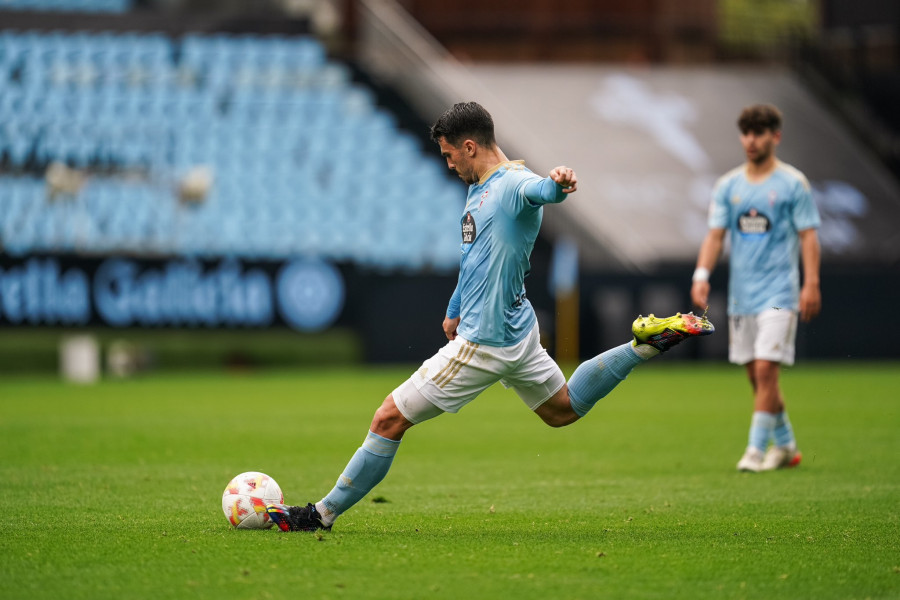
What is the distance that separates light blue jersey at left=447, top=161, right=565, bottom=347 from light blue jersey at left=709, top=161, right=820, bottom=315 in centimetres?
325

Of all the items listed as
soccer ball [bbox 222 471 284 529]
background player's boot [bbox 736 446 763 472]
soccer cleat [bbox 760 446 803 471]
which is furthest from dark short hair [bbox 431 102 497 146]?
soccer cleat [bbox 760 446 803 471]

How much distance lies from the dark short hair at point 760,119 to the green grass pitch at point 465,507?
7.61 feet

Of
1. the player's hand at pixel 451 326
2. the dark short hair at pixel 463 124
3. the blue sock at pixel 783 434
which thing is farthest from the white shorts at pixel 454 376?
the blue sock at pixel 783 434

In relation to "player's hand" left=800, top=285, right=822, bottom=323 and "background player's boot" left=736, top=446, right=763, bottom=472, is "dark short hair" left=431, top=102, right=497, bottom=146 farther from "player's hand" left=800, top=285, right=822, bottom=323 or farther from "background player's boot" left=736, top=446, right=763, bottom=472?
"background player's boot" left=736, top=446, right=763, bottom=472

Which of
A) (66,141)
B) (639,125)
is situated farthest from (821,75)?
(66,141)

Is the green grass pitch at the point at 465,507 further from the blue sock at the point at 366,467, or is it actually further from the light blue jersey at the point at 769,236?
the light blue jersey at the point at 769,236

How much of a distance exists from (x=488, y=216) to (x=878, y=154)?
26.1m

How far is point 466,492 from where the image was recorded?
26.1ft

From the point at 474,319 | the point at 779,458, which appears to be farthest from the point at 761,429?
the point at 474,319

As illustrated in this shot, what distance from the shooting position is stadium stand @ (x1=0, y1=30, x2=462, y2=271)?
23406mm

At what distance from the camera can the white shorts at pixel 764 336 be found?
8766mm

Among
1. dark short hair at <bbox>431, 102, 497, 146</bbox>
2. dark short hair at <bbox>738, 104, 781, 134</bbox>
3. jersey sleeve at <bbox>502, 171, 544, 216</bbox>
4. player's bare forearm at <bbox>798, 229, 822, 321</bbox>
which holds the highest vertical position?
dark short hair at <bbox>738, 104, 781, 134</bbox>

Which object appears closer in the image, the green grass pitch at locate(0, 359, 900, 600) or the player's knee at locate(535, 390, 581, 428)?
the green grass pitch at locate(0, 359, 900, 600)

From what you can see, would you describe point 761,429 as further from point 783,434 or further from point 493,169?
point 493,169
